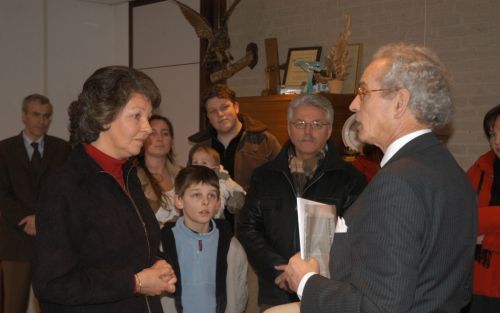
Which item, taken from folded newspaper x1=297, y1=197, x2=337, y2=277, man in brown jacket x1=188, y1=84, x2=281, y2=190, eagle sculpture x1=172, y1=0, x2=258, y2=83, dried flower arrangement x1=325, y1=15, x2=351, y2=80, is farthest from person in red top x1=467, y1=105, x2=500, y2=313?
eagle sculpture x1=172, y1=0, x2=258, y2=83

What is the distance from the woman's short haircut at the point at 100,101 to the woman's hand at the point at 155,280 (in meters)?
0.47

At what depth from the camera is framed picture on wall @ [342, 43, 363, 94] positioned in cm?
491

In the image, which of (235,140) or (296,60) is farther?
(296,60)

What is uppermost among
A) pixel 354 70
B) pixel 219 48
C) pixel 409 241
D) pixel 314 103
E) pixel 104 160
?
pixel 219 48

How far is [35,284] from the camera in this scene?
1.72m

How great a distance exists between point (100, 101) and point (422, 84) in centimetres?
99

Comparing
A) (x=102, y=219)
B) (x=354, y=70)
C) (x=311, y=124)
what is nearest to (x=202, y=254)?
(x=311, y=124)

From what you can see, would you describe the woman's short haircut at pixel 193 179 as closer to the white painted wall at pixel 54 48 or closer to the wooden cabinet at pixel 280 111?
the wooden cabinet at pixel 280 111

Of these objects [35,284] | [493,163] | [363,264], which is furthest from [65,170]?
[493,163]

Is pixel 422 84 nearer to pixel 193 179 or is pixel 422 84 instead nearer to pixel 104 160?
pixel 104 160

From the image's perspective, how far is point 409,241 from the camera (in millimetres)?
1338

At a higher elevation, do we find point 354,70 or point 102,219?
point 354,70

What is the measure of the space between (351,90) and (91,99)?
11.1 ft

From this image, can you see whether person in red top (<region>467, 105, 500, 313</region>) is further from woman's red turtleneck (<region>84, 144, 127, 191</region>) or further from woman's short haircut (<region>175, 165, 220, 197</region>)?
woman's red turtleneck (<region>84, 144, 127, 191</region>)
